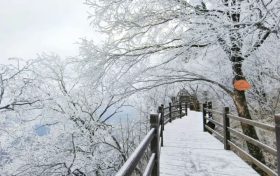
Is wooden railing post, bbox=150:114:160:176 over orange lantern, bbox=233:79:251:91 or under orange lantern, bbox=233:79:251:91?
under

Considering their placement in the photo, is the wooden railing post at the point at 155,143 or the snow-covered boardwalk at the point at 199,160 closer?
the wooden railing post at the point at 155,143

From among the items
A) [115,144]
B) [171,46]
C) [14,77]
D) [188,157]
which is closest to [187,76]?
[171,46]

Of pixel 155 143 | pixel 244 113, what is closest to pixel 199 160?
pixel 155 143

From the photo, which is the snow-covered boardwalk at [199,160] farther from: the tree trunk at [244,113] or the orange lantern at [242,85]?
the orange lantern at [242,85]

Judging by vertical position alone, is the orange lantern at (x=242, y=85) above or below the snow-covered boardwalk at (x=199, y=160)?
above

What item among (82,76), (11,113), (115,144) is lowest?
(115,144)

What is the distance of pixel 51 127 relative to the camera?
24.0 m

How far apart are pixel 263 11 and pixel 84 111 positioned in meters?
15.3

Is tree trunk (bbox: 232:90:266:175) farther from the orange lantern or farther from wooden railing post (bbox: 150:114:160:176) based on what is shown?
wooden railing post (bbox: 150:114:160:176)

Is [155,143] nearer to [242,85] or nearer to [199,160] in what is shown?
→ [199,160]

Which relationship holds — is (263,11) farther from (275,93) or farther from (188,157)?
(275,93)

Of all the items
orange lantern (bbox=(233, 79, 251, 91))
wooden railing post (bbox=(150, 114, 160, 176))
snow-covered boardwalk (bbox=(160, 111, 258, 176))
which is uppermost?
orange lantern (bbox=(233, 79, 251, 91))

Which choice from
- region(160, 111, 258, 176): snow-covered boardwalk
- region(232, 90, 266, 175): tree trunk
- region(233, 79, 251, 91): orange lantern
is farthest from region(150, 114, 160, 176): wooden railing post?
region(232, 90, 266, 175): tree trunk

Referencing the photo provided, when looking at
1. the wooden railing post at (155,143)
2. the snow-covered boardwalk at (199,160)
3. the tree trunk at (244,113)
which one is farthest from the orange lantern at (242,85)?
the wooden railing post at (155,143)
